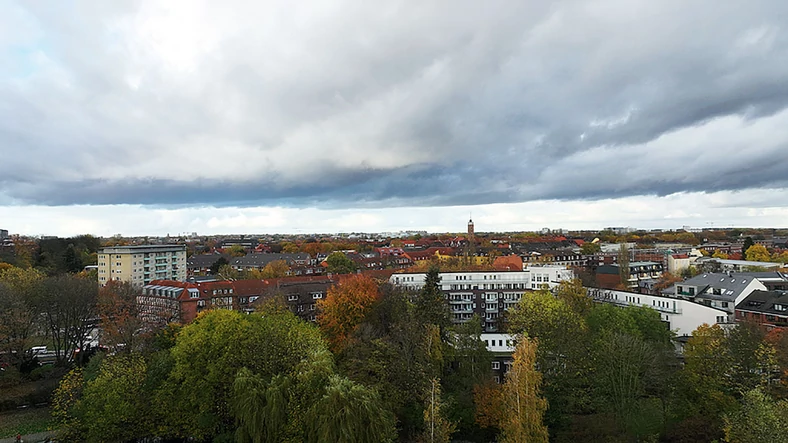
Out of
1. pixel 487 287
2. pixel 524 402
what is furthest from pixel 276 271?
pixel 524 402

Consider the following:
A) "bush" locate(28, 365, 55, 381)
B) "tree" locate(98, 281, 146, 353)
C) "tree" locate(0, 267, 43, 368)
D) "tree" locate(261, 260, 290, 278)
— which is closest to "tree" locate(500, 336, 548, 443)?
"tree" locate(98, 281, 146, 353)

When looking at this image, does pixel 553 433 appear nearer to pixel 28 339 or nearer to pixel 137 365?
pixel 137 365

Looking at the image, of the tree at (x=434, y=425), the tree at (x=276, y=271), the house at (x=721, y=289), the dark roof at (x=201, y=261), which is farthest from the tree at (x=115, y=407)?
the dark roof at (x=201, y=261)

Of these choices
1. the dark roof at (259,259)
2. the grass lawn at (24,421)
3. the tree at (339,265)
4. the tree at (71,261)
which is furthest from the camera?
the dark roof at (259,259)

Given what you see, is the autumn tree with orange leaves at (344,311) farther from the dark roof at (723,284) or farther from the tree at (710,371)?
the dark roof at (723,284)

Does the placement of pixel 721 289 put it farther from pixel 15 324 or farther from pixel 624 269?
Answer: pixel 15 324
